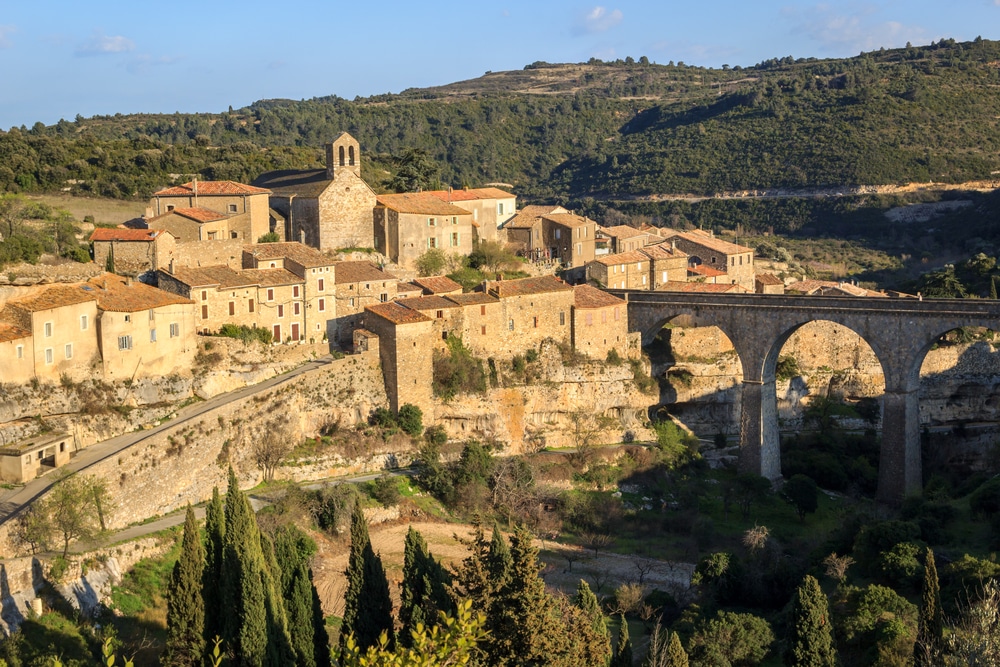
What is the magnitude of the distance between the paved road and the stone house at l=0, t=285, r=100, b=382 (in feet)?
7.90

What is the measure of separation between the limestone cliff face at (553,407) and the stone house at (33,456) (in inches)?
535

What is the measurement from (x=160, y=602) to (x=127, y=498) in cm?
363

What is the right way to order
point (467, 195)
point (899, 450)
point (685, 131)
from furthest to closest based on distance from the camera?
1. point (685, 131)
2. point (467, 195)
3. point (899, 450)

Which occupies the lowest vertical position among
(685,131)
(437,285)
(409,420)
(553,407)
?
(553,407)

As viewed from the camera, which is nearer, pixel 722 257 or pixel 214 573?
pixel 214 573

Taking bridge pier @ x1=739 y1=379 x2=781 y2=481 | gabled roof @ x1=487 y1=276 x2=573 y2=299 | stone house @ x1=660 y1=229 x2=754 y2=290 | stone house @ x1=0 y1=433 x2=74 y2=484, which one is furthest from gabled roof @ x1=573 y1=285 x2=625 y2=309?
stone house @ x1=0 y1=433 x2=74 y2=484

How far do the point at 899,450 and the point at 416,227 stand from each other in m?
19.5

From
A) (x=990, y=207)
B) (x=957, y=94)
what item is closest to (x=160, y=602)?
(x=990, y=207)

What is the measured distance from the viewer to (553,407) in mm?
47969

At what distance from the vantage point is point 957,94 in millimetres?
103188

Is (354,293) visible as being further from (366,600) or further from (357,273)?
(366,600)

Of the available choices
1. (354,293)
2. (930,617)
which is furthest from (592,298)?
(930,617)

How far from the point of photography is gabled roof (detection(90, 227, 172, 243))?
1726 inches

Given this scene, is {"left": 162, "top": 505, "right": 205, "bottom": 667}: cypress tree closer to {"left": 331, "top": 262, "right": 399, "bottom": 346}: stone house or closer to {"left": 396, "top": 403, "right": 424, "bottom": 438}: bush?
{"left": 396, "top": 403, "right": 424, "bottom": 438}: bush
